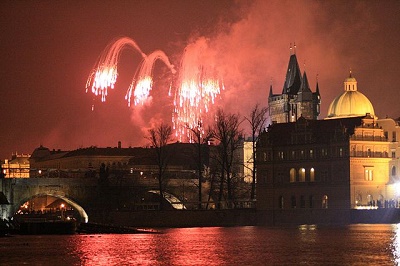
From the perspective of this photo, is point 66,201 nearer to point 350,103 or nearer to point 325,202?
point 325,202

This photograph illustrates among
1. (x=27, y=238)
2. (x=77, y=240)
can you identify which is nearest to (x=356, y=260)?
(x=77, y=240)

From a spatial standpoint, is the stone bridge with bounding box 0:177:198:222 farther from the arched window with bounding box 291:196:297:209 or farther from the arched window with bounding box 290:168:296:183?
the arched window with bounding box 290:168:296:183

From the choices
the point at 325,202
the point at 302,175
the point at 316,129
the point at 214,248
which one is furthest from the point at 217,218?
the point at 214,248

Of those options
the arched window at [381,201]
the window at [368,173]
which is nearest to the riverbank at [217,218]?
the arched window at [381,201]

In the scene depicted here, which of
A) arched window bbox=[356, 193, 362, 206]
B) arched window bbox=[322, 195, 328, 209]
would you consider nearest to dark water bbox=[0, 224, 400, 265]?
arched window bbox=[356, 193, 362, 206]

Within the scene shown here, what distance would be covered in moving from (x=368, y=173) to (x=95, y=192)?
3647cm

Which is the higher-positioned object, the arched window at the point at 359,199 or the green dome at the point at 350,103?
the green dome at the point at 350,103

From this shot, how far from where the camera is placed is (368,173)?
170m

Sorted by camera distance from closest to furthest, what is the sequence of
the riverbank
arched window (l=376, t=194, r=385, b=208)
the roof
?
arched window (l=376, t=194, r=385, b=208)
the riverbank
the roof

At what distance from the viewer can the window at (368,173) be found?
170 m

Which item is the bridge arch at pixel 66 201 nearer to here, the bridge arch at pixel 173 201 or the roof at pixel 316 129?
the bridge arch at pixel 173 201

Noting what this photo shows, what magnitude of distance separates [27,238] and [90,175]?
53.0 metres

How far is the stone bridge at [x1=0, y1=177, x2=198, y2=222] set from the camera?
163 meters

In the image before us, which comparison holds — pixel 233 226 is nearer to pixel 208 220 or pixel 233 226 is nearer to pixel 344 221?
pixel 208 220
